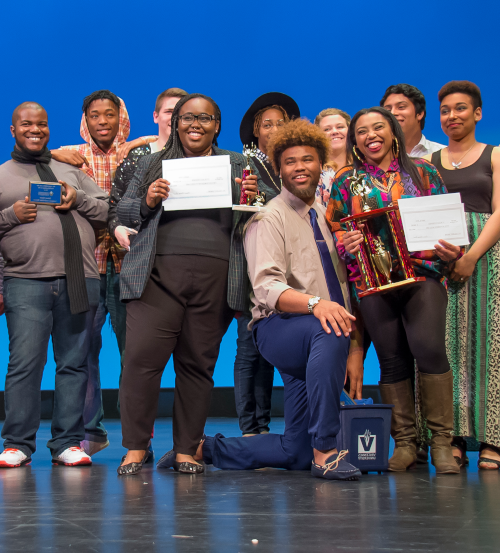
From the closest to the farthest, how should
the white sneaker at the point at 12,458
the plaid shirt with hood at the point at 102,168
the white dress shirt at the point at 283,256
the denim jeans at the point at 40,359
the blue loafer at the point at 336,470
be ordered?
the blue loafer at the point at 336,470 < the white dress shirt at the point at 283,256 < the white sneaker at the point at 12,458 < the denim jeans at the point at 40,359 < the plaid shirt with hood at the point at 102,168

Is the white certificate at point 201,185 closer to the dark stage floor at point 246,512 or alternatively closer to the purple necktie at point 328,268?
the purple necktie at point 328,268

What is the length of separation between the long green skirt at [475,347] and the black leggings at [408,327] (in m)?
0.22

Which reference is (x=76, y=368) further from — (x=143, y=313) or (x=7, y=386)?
(x=143, y=313)

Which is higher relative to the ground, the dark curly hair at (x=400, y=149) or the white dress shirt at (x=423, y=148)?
the white dress shirt at (x=423, y=148)

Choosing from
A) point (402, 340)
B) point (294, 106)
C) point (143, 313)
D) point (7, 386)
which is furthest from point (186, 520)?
point (294, 106)

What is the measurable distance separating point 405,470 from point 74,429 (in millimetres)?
1467

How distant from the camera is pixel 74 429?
9.97 ft

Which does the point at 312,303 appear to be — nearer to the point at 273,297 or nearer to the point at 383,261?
the point at 273,297

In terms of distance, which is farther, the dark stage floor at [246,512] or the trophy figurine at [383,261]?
the trophy figurine at [383,261]

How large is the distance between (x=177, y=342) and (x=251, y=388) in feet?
2.54

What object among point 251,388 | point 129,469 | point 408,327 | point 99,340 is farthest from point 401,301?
point 99,340

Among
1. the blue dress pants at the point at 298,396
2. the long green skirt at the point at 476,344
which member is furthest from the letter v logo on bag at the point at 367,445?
the long green skirt at the point at 476,344

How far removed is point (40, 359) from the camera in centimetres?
300

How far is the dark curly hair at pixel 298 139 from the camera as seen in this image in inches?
109
